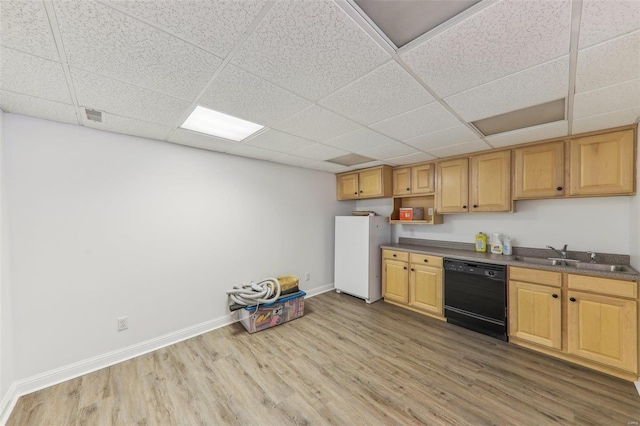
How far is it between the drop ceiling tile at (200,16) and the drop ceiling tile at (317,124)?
33.9 inches

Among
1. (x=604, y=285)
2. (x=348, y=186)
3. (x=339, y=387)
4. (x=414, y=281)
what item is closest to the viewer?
(x=339, y=387)

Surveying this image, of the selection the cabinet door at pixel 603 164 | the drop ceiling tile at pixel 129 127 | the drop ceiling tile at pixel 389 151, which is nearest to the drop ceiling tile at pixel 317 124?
the drop ceiling tile at pixel 389 151

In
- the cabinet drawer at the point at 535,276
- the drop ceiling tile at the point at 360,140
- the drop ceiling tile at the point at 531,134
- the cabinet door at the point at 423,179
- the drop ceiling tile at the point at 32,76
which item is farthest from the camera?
the cabinet door at the point at 423,179

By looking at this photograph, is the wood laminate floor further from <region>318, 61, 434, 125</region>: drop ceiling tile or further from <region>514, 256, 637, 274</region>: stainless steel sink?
<region>318, 61, 434, 125</region>: drop ceiling tile

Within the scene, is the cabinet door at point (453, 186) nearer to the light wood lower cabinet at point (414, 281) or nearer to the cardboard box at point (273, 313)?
the light wood lower cabinet at point (414, 281)

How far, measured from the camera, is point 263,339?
2.79 meters

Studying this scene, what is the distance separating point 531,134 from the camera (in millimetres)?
2477

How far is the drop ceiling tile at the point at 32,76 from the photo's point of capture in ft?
4.20

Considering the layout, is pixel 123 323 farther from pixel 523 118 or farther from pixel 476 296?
pixel 523 118

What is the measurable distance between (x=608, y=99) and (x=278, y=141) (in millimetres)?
2757

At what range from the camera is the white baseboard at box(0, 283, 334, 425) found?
1.87 meters

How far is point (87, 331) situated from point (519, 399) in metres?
3.82

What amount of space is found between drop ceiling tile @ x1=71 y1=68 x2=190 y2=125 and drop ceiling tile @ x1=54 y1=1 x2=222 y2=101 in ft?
0.34

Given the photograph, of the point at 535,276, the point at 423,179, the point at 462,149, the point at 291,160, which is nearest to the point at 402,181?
the point at 423,179
